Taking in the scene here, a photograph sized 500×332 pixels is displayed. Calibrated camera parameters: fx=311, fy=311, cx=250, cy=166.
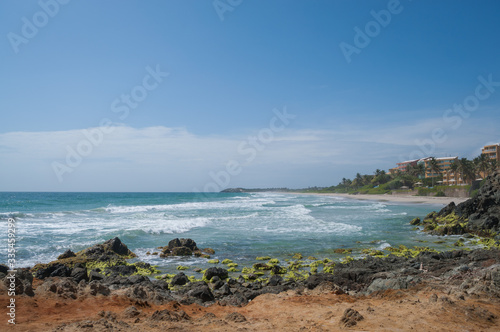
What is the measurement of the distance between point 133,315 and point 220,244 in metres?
14.0

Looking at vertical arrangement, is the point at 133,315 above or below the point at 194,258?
above

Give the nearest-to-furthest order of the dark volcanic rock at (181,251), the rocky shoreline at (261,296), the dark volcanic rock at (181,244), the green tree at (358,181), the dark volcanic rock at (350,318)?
1. the dark volcanic rock at (350,318)
2. the rocky shoreline at (261,296)
3. the dark volcanic rock at (181,251)
4. the dark volcanic rock at (181,244)
5. the green tree at (358,181)

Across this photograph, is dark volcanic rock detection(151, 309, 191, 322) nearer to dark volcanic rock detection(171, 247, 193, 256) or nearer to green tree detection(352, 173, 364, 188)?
dark volcanic rock detection(171, 247, 193, 256)

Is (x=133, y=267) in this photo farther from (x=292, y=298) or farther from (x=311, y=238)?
(x=311, y=238)

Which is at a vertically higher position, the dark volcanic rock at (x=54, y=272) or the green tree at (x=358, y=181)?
the green tree at (x=358, y=181)

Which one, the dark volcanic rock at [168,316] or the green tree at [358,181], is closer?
the dark volcanic rock at [168,316]

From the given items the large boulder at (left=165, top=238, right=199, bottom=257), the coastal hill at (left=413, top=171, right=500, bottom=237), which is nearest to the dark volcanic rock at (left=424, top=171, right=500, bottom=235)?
the coastal hill at (left=413, top=171, right=500, bottom=237)

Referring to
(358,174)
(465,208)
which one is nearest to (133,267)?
(465,208)

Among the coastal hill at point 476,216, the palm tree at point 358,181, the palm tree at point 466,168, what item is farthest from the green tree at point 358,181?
the coastal hill at point 476,216

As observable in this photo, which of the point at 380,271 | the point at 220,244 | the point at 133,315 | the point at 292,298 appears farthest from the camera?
the point at 220,244

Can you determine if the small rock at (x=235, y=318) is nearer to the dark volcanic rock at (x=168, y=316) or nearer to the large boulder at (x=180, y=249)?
the dark volcanic rock at (x=168, y=316)

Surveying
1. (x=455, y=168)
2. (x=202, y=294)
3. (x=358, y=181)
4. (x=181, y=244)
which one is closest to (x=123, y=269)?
(x=181, y=244)

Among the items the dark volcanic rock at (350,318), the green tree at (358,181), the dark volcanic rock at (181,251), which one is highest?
the green tree at (358,181)

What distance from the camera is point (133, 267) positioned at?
14547 mm
